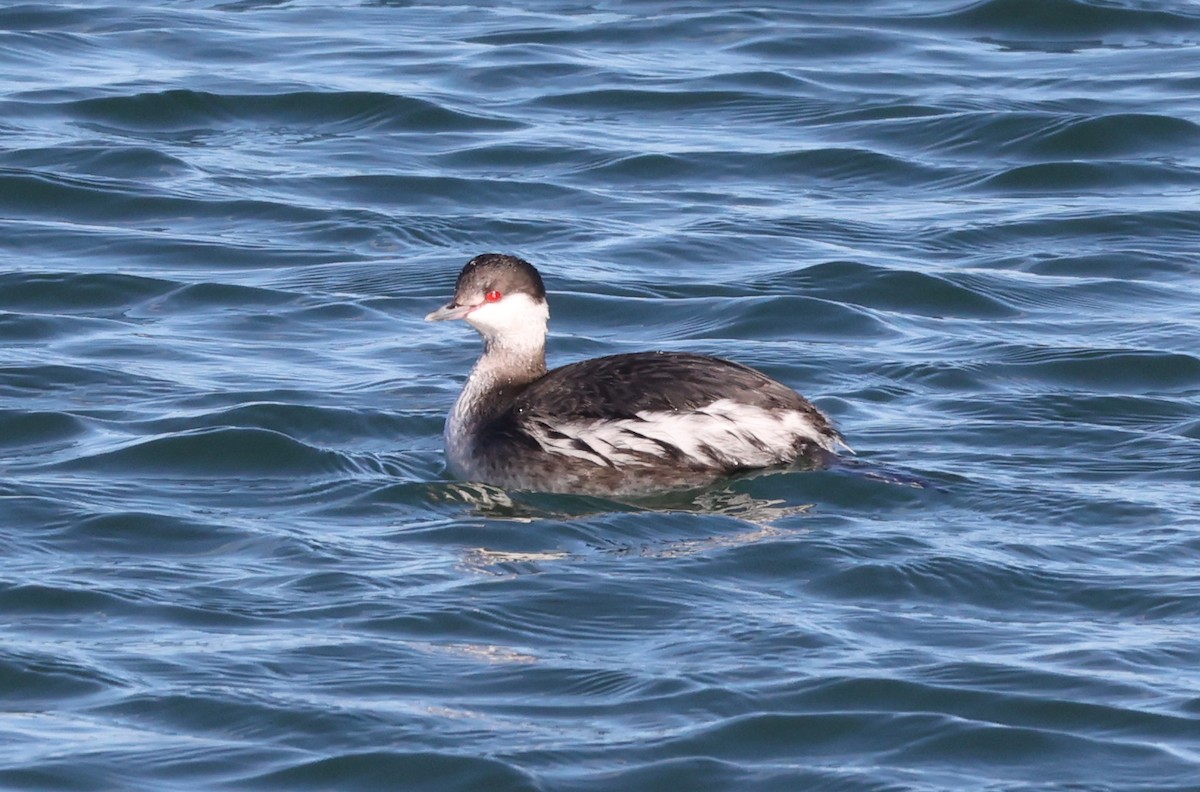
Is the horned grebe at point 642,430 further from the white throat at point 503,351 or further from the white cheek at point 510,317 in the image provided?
the white cheek at point 510,317

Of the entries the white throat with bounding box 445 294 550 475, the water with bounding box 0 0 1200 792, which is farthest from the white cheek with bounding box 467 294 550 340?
the water with bounding box 0 0 1200 792

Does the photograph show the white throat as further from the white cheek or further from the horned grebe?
the horned grebe

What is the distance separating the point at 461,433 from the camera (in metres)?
9.62

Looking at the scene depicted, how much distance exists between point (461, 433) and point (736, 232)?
4.46 m

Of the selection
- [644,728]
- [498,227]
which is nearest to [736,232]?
[498,227]

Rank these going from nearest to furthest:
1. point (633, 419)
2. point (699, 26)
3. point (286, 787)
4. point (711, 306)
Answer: point (286, 787) < point (633, 419) < point (711, 306) < point (699, 26)

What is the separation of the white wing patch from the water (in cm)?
14

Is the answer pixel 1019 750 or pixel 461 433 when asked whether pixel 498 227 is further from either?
pixel 1019 750

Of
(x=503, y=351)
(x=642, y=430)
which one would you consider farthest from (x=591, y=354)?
(x=642, y=430)

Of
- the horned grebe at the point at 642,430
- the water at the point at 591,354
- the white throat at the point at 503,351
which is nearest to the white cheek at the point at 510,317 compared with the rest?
the white throat at the point at 503,351

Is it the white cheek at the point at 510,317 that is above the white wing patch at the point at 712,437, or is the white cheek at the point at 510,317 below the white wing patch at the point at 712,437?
above

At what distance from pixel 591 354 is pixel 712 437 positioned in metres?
2.54

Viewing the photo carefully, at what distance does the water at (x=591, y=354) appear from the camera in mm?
6934

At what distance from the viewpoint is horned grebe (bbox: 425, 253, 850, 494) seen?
919cm
